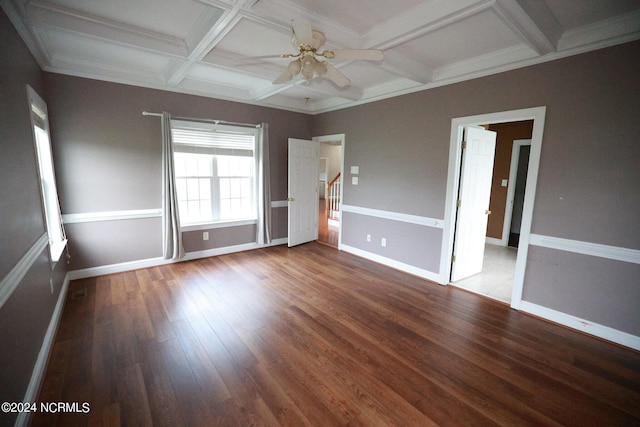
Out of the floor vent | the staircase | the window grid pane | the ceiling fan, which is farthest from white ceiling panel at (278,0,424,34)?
the staircase

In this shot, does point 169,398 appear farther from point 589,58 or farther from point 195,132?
point 589,58

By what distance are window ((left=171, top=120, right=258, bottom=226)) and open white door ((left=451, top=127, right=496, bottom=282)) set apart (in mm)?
A: 3314

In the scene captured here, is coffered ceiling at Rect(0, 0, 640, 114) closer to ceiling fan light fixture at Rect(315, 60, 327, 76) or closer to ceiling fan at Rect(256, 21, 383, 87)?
ceiling fan at Rect(256, 21, 383, 87)

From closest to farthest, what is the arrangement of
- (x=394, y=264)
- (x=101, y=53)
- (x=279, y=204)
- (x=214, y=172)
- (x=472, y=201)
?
(x=101, y=53) < (x=472, y=201) < (x=394, y=264) < (x=214, y=172) < (x=279, y=204)

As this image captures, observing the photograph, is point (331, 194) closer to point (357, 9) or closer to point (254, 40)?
point (254, 40)

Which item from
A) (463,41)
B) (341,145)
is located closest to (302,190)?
(341,145)

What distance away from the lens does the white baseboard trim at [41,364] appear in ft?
5.10

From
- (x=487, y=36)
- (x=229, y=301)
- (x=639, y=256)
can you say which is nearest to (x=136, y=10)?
(x=229, y=301)

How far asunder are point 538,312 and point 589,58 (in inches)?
96.3

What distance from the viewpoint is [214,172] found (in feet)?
14.8

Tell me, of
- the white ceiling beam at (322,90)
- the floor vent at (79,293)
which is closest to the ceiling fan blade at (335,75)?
the white ceiling beam at (322,90)

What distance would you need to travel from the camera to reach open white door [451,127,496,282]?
351cm

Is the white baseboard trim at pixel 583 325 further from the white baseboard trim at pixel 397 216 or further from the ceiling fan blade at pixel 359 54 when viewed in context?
the ceiling fan blade at pixel 359 54

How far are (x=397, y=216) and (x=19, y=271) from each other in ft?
12.8
